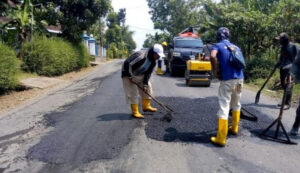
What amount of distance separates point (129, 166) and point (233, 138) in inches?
82.3

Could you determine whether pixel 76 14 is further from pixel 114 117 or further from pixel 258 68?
pixel 114 117

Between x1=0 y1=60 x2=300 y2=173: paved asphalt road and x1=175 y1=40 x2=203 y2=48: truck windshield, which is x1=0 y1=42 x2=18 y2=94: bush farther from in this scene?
x1=175 y1=40 x2=203 y2=48: truck windshield

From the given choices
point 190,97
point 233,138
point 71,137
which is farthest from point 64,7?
point 233,138

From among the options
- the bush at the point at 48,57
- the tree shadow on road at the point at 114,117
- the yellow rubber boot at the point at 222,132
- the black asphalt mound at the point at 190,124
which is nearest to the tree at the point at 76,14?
the bush at the point at 48,57

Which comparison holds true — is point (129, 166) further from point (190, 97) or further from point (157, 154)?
point (190, 97)

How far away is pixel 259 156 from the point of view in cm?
417

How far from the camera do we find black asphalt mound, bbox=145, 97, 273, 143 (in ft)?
16.2

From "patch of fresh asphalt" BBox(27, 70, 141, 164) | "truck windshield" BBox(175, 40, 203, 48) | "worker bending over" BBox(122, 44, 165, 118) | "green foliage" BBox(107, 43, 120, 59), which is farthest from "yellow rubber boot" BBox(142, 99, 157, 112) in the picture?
"green foliage" BBox(107, 43, 120, 59)

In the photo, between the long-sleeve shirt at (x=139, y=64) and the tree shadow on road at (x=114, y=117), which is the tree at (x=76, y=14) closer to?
the tree shadow on road at (x=114, y=117)

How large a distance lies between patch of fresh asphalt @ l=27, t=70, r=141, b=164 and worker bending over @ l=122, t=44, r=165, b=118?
51cm

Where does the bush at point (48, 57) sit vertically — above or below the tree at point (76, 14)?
below

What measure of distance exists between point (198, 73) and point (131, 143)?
6463mm

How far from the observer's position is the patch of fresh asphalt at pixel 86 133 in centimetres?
419

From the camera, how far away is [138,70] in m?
5.99
